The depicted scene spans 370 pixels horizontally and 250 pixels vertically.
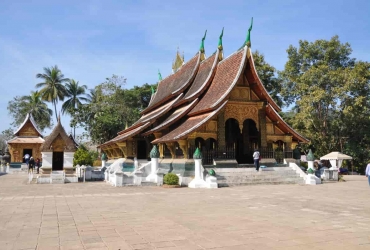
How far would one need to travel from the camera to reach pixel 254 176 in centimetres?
1412

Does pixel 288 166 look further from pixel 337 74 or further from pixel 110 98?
pixel 110 98

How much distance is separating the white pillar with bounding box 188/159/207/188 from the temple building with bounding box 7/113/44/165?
28.9m

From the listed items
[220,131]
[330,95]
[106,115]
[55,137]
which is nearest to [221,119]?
Answer: [220,131]

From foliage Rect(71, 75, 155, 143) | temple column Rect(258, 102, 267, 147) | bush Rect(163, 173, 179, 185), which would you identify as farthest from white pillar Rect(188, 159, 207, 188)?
foliage Rect(71, 75, 155, 143)

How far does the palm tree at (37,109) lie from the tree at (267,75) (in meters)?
32.9

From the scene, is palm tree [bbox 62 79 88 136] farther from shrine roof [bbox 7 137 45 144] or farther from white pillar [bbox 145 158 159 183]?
white pillar [bbox 145 158 159 183]

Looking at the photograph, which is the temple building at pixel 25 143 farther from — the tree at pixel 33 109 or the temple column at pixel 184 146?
the temple column at pixel 184 146

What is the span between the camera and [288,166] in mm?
15969

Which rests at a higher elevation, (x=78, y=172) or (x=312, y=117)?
(x=312, y=117)

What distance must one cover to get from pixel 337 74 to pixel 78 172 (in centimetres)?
2083

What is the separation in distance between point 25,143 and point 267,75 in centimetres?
2790

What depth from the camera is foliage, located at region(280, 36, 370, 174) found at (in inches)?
1007

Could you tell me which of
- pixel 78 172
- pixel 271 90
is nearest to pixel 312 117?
pixel 271 90

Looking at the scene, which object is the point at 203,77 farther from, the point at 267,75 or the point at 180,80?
the point at 267,75
